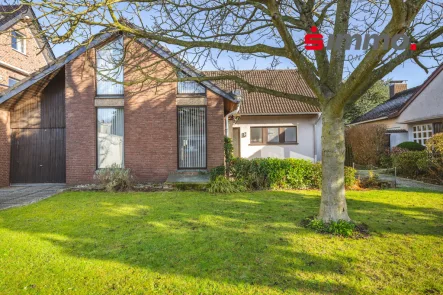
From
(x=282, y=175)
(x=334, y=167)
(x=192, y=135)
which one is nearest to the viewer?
(x=334, y=167)

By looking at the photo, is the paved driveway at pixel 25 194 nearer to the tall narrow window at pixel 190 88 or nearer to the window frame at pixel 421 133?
the tall narrow window at pixel 190 88

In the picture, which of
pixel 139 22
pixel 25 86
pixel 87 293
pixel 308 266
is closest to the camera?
pixel 87 293

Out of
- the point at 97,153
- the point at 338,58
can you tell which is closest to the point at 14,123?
the point at 97,153

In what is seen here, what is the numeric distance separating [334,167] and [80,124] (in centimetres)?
964

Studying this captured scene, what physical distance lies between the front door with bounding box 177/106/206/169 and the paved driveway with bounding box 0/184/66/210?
474 cm

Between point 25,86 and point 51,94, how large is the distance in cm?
146

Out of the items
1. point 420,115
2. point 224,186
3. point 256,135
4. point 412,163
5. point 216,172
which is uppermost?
point 420,115

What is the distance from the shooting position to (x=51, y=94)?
36.9ft

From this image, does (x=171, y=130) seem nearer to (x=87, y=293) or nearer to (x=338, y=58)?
(x=338, y=58)

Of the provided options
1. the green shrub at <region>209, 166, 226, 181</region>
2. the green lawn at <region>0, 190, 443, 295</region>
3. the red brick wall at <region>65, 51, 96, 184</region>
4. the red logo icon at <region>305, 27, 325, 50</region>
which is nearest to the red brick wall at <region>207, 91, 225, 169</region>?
the green shrub at <region>209, 166, 226, 181</region>

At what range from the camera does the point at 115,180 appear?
31.5 ft

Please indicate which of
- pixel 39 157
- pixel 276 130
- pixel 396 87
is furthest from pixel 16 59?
pixel 396 87

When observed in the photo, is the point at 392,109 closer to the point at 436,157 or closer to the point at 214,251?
the point at 436,157

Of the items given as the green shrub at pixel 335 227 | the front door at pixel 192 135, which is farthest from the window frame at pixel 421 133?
the green shrub at pixel 335 227
